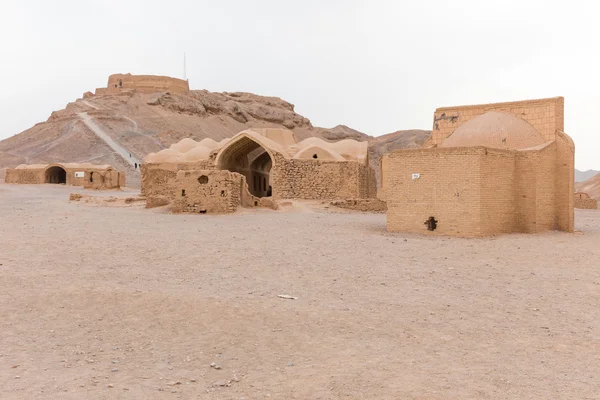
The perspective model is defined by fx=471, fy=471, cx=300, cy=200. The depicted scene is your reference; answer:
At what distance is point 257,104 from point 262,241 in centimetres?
7094

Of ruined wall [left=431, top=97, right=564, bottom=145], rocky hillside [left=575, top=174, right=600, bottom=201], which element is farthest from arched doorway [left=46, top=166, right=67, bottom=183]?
rocky hillside [left=575, top=174, right=600, bottom=201]

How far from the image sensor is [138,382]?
339 cm

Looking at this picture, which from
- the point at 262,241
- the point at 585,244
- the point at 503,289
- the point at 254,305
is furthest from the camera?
the point at 585,244

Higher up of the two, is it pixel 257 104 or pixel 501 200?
pixel 257 104

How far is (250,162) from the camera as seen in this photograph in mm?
30250

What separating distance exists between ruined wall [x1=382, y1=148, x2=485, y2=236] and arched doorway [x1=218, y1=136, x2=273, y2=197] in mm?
12696

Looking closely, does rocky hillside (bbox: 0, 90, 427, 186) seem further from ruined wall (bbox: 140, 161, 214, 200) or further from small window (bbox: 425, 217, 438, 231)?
small window (bbox: 425, 217, 438, 231)

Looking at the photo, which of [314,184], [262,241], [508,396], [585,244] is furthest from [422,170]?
[314,184]

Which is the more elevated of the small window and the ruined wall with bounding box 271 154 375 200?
the ruined wall with bounding box 271 154 375 200

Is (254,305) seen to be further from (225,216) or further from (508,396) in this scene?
(225,216)

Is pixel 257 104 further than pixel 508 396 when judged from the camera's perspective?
Yes

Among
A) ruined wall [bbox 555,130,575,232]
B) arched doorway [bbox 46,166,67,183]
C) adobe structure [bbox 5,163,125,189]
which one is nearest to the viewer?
ruined wall [bbox 555,130,575,232]

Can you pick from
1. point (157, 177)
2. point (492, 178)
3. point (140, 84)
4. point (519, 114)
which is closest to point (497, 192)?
point (492, 178)

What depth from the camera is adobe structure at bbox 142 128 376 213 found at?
51.3 ft
